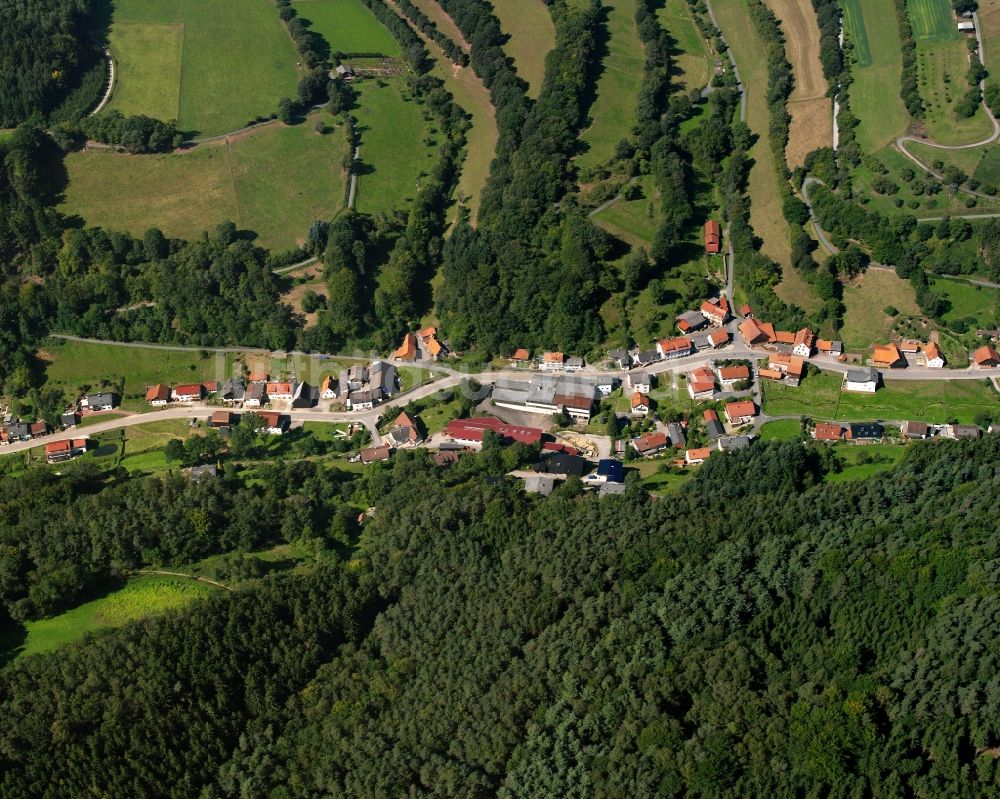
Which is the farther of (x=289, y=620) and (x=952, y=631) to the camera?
(x=289, y=620)

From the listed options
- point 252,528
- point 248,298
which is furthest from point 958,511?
point 248,298

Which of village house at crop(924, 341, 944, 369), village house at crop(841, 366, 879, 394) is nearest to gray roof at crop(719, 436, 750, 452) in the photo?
village house at crop(841, 366, 879, 394)

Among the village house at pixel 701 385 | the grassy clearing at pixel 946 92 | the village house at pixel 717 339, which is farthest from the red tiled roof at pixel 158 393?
the grassy clearing at pixel 946 92

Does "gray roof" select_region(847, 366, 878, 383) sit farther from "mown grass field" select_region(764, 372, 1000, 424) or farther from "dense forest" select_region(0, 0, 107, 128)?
"dense forest" select_region(0, 0, 107, 128)

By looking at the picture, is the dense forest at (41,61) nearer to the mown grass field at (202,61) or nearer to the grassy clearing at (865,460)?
the mown grass field at (202,61)

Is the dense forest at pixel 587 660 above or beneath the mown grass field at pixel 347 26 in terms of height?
beneath

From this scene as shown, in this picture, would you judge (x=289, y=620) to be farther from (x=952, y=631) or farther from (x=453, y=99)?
(x=453, y=99)

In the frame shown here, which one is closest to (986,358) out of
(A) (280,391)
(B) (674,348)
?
(B) (674,348)
